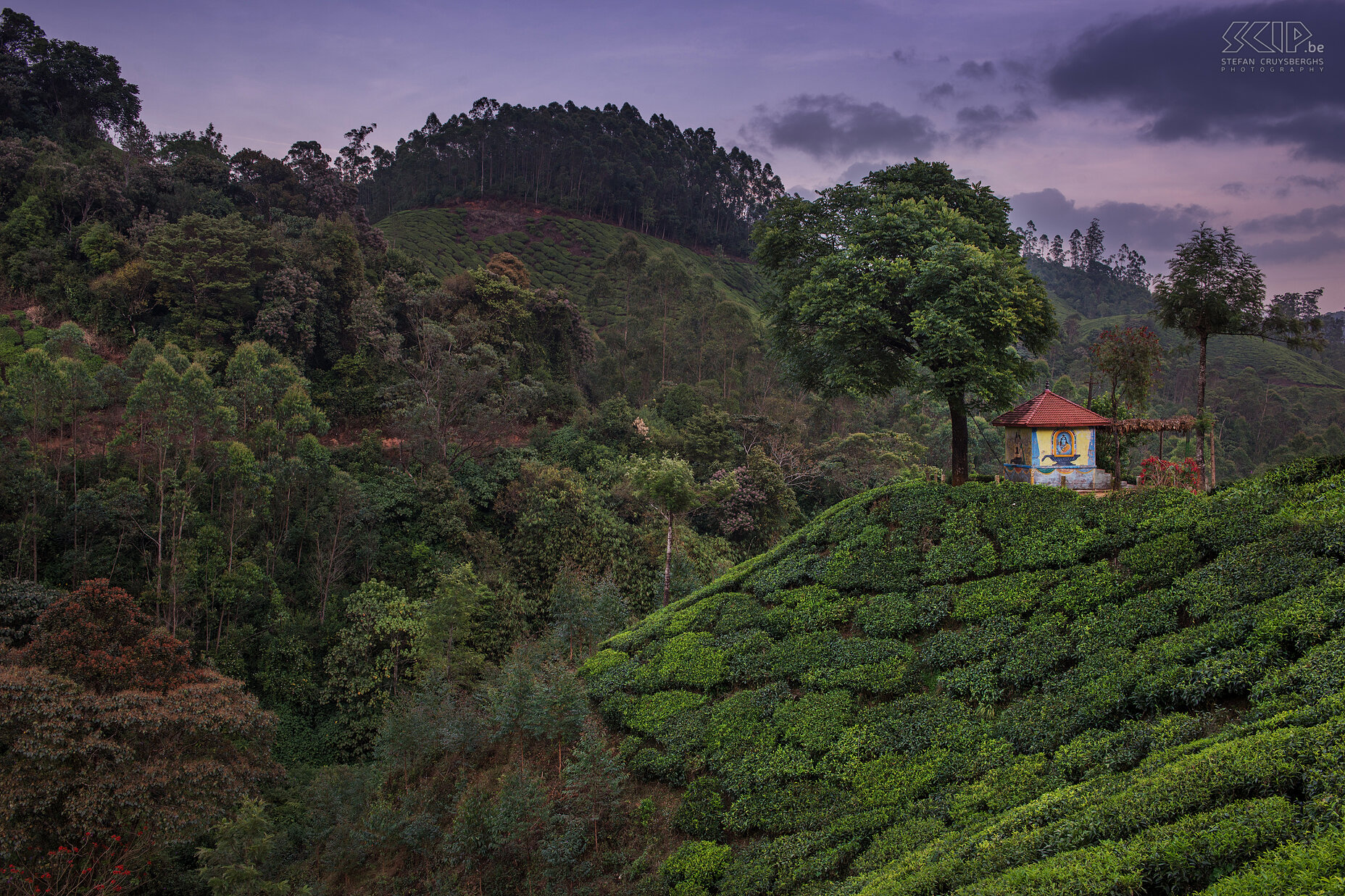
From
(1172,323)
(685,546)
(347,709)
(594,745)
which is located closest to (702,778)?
(594,745)

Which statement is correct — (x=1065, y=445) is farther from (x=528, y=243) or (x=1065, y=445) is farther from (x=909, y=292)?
(x=528, y=243)

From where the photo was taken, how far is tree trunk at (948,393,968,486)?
14.5m

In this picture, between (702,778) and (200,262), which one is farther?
(200,262)

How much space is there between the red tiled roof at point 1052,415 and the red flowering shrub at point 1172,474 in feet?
4.59

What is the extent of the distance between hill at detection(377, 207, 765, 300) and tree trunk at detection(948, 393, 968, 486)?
46.0 meters

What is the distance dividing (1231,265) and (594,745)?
64.7 feet

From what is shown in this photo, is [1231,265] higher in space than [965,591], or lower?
higher

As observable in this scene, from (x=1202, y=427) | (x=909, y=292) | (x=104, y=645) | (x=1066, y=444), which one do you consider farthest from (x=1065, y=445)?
(x=104, y=645)

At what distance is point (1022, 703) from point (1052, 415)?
9713 millimetres

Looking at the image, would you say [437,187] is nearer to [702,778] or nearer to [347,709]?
[347,709]

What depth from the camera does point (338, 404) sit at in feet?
93.2

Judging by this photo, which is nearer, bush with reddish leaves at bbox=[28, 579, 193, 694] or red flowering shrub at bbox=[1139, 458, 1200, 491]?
bush with reddish leaves at bbox=[28, 579, 193, 694]

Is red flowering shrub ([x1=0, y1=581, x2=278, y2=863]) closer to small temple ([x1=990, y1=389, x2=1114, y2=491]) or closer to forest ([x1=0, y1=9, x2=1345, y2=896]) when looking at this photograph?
forest ([x1=0, y1=9, x2=1345, y2=896])

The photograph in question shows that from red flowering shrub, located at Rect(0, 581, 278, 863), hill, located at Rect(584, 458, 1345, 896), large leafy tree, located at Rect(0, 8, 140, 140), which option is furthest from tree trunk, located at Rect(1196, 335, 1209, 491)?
large leafy tree, located at Rect(0, 8, 140, 140)
